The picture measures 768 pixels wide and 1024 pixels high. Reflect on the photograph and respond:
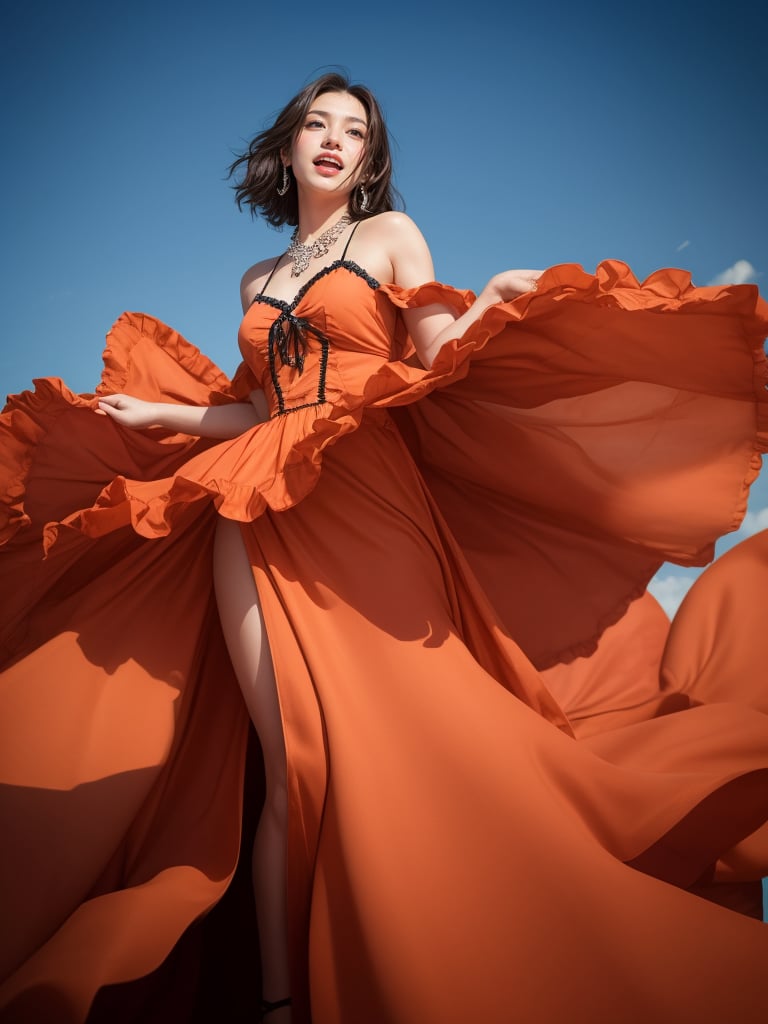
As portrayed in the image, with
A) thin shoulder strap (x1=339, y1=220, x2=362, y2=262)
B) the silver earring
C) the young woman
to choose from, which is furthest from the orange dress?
the silver earring

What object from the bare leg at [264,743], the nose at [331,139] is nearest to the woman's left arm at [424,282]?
the nose at [331,139]

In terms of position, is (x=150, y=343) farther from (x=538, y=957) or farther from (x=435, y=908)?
(x=538, y=957)

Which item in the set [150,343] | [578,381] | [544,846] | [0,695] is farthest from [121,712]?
[578,381]

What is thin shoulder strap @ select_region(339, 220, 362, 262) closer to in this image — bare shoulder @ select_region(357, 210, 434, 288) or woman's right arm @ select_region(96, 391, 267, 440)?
bare shoulder @ select_region(357, 210, 434, 288)

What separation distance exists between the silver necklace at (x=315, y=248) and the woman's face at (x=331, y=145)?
106 mm

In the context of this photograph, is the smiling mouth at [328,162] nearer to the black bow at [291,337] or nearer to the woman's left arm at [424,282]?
the woman's left arm at [424,282]

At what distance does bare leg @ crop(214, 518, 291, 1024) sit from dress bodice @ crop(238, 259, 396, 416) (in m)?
0.39

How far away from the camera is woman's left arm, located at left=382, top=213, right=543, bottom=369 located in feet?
5.85

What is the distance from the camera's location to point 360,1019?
1.37 metres

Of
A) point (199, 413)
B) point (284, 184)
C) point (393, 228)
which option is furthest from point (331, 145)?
point (199, 413)

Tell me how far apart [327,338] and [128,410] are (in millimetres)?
555

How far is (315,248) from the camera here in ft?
7.38

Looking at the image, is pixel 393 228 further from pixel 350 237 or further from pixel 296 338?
pixel 296 338

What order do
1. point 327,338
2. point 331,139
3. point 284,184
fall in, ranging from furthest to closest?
point 284,184
point 331,139
point 327,338
